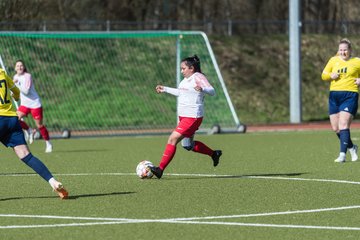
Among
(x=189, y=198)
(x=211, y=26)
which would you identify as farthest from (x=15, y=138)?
(x=211, y=26)

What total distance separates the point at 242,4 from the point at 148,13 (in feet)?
17.5

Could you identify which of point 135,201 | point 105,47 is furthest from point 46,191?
point 105,47

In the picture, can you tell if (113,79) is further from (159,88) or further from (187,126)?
(159,88)

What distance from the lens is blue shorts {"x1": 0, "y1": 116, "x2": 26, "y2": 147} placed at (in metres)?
13.2

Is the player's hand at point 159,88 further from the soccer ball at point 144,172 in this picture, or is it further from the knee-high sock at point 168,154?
the soccer ball at point 144,172

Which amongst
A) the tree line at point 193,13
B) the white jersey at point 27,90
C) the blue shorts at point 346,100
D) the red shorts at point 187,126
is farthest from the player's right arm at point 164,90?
the tree line at point 193,13

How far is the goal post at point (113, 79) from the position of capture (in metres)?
30.8

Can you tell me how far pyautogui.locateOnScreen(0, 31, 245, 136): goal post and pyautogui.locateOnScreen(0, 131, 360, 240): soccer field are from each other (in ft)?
28.8

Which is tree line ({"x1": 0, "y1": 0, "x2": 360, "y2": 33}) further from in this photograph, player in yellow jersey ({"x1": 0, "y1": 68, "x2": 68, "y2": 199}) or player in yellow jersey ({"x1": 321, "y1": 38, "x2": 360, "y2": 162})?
player in yellow jersey ({"x1": 0, "y1": 68, "x2": 68, "y2": 199})

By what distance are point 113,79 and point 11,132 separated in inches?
901

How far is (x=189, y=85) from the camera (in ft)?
52.1

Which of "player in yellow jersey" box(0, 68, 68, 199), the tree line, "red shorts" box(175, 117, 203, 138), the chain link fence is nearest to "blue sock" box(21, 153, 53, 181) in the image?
"player in yellow jersey" box(0, 68, 68, 199)

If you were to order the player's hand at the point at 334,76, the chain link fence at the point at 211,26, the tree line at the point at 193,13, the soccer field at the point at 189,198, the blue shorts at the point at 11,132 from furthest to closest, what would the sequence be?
the tree line at the point at 193,13
the chain link fence at the point at 211,26
the player's hand at the point at 334,76
the blue shorts at the point at 11,132
the soccer field at the point at 189,198

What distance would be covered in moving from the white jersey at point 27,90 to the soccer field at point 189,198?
1148 mm
